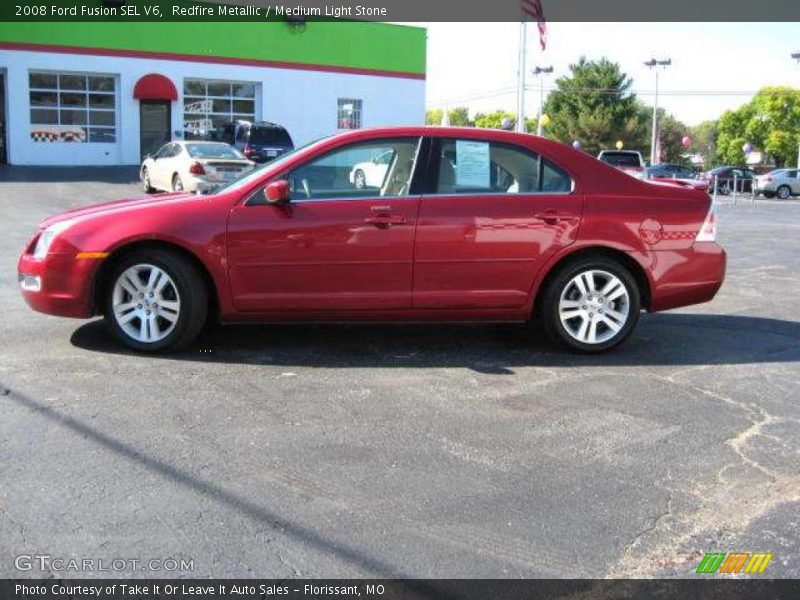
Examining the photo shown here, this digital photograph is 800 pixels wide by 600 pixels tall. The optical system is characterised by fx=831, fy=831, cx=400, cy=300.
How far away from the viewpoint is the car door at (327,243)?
5.79 m

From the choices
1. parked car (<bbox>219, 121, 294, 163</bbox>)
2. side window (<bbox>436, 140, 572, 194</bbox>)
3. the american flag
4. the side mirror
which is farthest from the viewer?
parked car (<bbox>219, 121, 294, 163</bbox>)

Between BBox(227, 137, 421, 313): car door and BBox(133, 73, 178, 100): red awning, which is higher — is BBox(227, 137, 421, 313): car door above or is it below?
below

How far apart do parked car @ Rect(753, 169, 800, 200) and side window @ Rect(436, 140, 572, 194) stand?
121 feet

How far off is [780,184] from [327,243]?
38.8m

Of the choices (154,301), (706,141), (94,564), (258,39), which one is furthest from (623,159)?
(706,141)

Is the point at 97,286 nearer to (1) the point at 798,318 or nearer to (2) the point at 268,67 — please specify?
(1) the point at 798,318

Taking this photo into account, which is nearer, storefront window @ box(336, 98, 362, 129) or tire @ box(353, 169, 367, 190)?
tire @ box(353, 169, 367, 190)

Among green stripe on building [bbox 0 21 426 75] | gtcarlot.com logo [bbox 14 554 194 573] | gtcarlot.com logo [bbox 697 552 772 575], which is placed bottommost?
gtcarlot.com logo [bbox 697 552 772 575]

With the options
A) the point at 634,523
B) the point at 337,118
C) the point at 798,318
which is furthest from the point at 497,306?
the point at 337,118

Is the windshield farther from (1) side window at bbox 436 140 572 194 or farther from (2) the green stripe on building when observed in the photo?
(2) the green stripe on building

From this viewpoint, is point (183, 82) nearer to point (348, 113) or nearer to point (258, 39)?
point (258, 39)

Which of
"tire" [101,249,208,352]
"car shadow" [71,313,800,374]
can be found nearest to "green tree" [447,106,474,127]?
"car shadow" [71,313,800,374]

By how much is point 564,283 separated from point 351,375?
175 cm

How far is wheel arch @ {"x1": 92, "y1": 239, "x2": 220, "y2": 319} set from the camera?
19.1 feet
